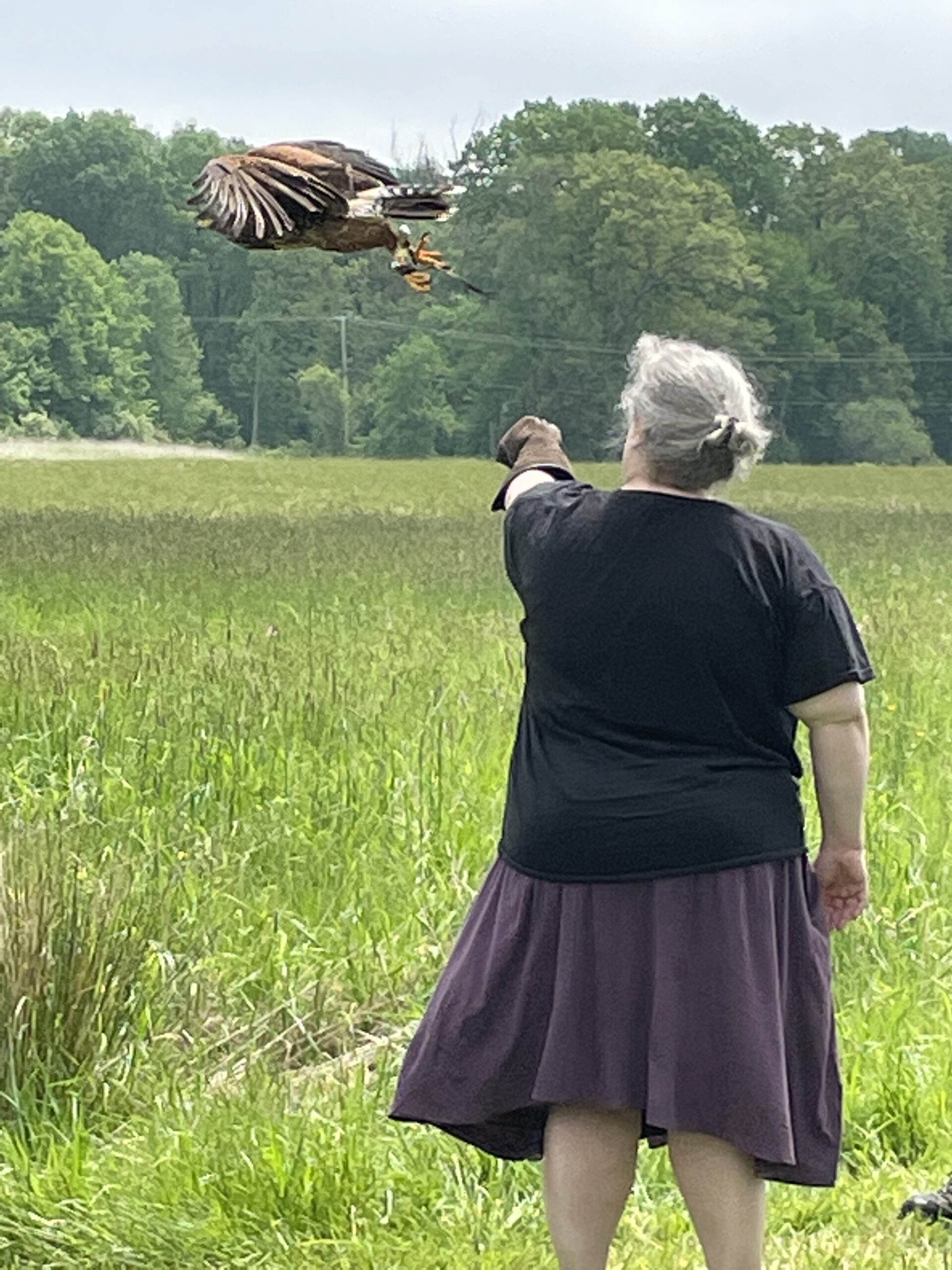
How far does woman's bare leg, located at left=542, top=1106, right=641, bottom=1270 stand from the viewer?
3068 millimetres

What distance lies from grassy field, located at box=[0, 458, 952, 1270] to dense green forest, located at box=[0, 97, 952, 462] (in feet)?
31.9

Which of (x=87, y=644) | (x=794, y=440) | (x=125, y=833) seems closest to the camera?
(x=125, y=833)

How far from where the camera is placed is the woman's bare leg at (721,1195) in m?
3.02

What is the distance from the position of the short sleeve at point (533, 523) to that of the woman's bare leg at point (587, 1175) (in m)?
0.81

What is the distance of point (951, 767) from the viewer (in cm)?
754

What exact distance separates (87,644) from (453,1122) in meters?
7.43

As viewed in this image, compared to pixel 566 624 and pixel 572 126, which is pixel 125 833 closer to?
pixel 566 624

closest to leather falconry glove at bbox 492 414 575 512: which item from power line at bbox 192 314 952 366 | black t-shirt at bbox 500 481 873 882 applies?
black t-shirt at bbox 500 481 873 882

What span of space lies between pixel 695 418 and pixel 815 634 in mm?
360

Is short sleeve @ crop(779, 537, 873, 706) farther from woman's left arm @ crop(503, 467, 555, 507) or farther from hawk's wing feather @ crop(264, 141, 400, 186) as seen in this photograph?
hawk's wing feather @ crop(264, 141, 400, 186)

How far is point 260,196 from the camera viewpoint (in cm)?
215

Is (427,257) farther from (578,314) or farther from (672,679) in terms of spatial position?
(578,314)

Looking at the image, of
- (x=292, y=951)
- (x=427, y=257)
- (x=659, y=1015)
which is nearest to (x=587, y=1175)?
(x=659, y=1015)

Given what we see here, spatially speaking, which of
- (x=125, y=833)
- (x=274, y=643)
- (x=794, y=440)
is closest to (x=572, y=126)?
(x=794, y=440)
